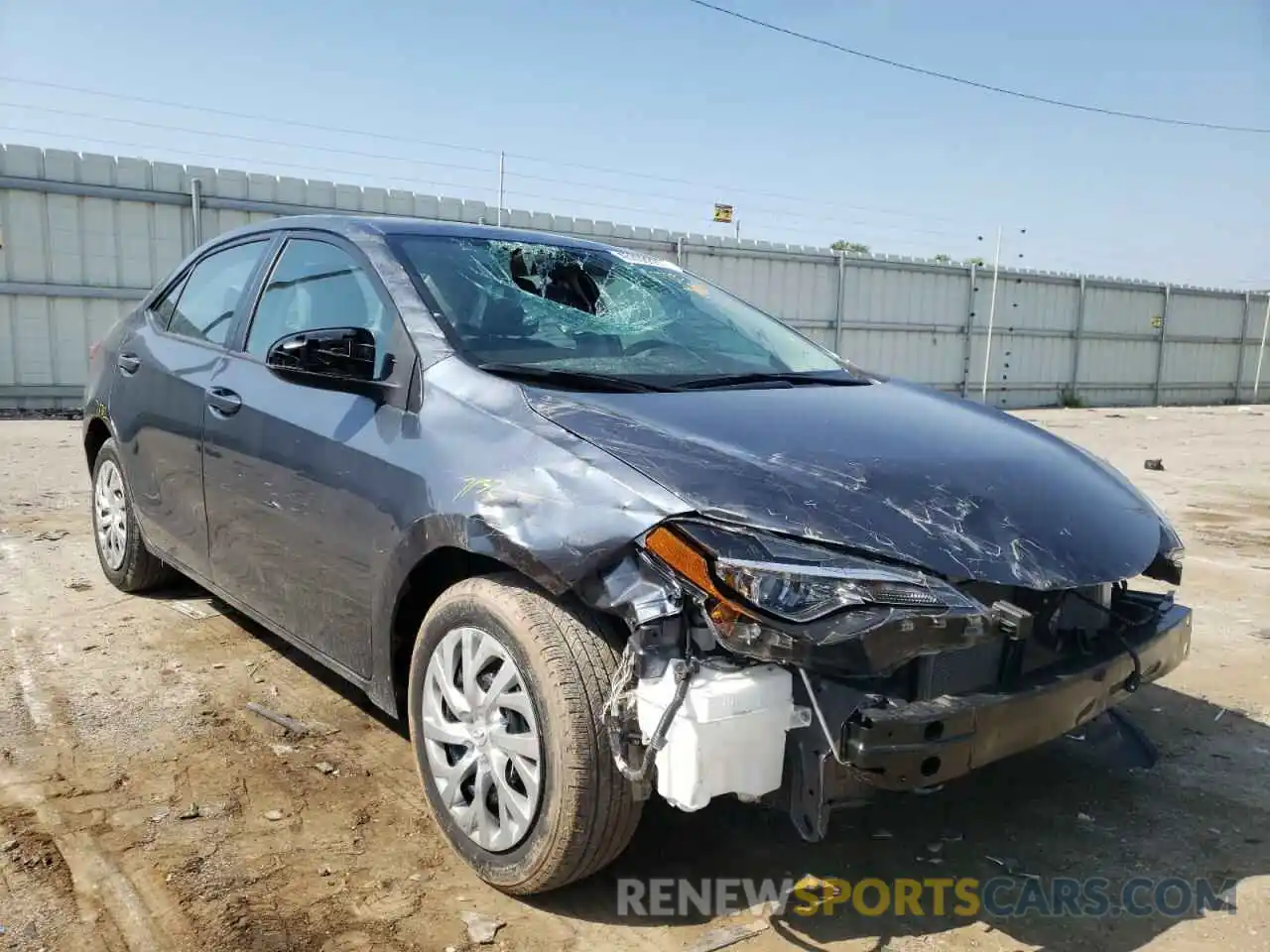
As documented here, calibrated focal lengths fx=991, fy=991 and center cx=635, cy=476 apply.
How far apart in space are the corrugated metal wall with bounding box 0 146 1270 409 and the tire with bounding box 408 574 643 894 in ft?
32.5

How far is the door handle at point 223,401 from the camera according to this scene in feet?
10.8

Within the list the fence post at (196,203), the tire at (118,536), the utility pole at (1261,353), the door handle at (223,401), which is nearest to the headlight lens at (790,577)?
the door handle at (223,401)

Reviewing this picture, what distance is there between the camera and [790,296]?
18.5 m

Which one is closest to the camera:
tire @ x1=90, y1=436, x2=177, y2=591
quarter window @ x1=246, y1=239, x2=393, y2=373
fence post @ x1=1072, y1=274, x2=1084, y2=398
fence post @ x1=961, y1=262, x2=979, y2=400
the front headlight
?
the front headlight

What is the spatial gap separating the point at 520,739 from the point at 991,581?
1085mm

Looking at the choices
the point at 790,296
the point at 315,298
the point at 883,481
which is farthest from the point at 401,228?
the point at 790,296

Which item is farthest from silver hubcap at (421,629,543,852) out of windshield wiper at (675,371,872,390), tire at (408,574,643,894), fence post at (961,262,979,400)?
fence post at (961,262,979,400)

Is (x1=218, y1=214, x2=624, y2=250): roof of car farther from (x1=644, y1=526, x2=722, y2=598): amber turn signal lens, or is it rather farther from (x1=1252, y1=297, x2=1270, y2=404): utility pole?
(x1=1252, y1=297, x2=1270, y2=404): utility pole

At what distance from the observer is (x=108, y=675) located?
3.70 m

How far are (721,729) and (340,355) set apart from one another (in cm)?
154

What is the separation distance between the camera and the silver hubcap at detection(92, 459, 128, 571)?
451 cm

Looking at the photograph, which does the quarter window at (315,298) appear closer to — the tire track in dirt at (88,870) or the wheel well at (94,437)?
the tire track in dirt at (88,870)

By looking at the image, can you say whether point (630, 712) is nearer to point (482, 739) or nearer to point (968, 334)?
point (482, 739)

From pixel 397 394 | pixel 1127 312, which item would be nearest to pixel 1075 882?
pixel 397 394
